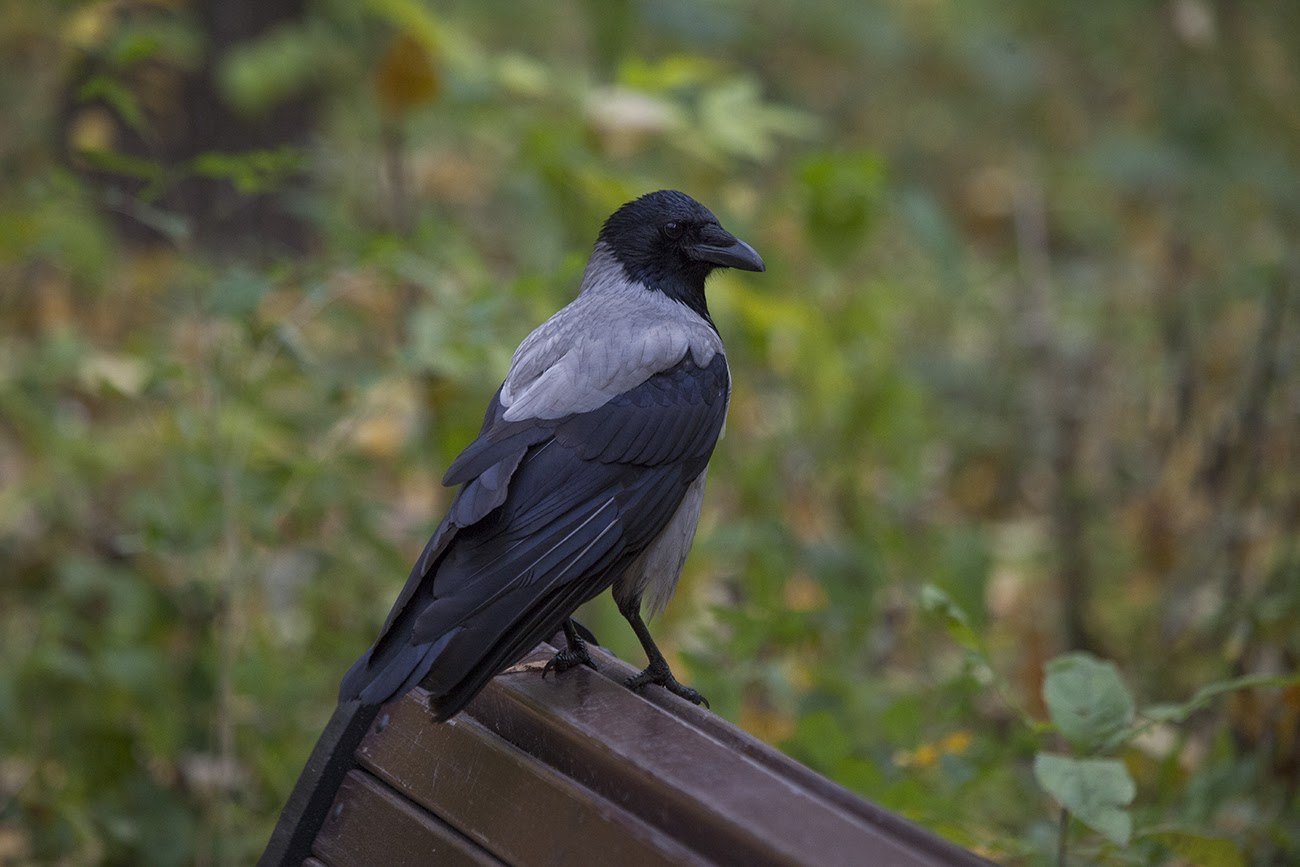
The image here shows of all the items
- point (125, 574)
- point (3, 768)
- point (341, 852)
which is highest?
point (341, 852)

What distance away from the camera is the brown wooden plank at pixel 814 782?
166cm

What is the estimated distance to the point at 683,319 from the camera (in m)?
3.04

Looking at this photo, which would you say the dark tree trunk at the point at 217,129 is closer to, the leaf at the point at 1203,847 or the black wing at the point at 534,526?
the black wing at the point at 534,526

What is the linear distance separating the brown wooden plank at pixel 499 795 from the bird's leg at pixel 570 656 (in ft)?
0.69

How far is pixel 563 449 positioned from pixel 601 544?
20 centimetres

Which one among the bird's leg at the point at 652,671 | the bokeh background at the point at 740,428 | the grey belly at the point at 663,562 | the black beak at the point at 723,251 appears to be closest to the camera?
the bird's leg at the point at 652,671

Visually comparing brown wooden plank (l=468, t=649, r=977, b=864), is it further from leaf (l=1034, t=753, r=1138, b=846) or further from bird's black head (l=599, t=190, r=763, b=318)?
bird's black head (l=599, t=190, r=763, b=318)

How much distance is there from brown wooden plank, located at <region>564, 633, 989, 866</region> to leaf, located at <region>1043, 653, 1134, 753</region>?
548 millimetres

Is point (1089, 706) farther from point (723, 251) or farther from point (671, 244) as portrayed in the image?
point (671, 244)

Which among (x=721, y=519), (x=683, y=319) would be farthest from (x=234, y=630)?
(x=721, y=519)

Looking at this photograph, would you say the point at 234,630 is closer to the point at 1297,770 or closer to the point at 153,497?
the point at 153,497

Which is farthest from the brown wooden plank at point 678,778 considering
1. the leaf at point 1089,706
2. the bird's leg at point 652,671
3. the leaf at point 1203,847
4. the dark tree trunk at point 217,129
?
the dark tree trunk at point 217,129

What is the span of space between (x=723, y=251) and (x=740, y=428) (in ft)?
6.77

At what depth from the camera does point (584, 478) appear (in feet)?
8.29
